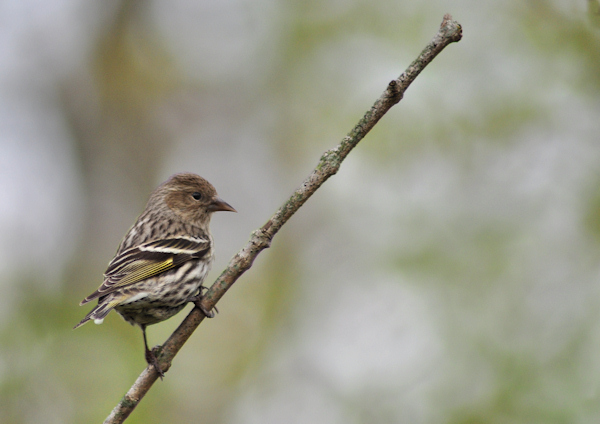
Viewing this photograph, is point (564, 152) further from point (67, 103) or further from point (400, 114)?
point (67, 103)

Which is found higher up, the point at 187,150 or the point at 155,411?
the point at 187,150

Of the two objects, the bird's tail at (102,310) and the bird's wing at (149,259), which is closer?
the bird's tail at (102,310)

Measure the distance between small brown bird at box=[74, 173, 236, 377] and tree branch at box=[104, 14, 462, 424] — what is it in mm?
914

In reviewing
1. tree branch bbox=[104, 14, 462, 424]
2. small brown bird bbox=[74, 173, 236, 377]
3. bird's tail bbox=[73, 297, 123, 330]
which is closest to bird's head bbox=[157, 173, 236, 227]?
small brown bird bbox=[74, 173, 236, 377]

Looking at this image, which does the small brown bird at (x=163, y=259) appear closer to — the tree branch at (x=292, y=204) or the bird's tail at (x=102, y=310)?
the bird's tail at (x=102, y=310)

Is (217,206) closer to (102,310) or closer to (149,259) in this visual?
(149,259)

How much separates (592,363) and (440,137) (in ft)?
15.3

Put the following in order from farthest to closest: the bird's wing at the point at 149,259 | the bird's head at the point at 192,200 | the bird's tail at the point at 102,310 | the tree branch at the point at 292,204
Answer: the bird's head at the point at 192,200 → the bird's wing at the point at 149,259 → the bird's tail at the point at 102,310 → the tree branch at the point at 292,204

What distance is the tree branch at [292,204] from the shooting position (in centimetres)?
353

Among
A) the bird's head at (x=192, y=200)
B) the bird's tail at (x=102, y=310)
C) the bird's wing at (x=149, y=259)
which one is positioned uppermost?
the bird's head at (x=192, y=200)

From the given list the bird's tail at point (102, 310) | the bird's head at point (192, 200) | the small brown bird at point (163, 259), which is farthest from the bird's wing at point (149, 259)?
the bird's head at point (192, 200)

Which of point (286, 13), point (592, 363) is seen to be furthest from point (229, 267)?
point (286, 13)

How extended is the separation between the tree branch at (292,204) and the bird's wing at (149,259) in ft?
5.09

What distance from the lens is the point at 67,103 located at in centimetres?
1233
